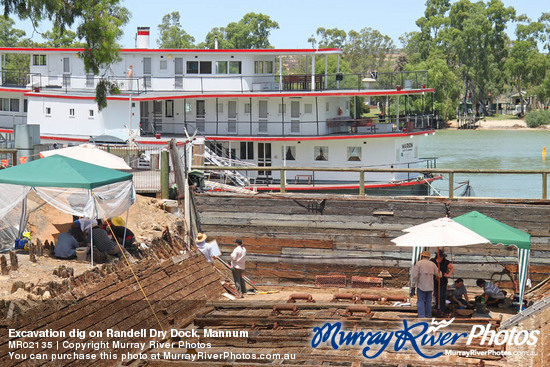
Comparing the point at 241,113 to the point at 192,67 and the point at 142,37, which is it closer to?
the point at 192,67

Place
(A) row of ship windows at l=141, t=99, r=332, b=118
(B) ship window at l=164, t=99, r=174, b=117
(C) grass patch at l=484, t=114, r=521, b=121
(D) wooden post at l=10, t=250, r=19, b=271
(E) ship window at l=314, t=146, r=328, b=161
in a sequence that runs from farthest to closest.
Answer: (C) grass patch at l=484, t=114, r=521, b=121 → (B) ship window at l=164, t=99, r=174, b=117 → (A) row of ship windows at l=141, t=99, r=332, b=118 → (E) ship window at l=314, t=146, r=328, b=161 → (D) wooden post at l=10, t=250, r=19, b=271

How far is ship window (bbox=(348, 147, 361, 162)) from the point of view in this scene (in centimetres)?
2859

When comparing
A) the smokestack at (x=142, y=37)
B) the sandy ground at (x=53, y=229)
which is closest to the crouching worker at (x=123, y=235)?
the sandy ground at (x=53, y=229)

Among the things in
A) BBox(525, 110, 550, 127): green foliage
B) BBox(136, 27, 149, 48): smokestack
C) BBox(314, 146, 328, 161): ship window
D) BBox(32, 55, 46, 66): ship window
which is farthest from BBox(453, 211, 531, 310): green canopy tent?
BBox(525, 110, 550, 127): green foliage

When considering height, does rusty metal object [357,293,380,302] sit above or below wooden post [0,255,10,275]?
→ below

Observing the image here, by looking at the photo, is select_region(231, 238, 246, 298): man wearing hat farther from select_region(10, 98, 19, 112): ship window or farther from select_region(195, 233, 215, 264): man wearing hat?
select_region(10, 98, 19, 112): ship window

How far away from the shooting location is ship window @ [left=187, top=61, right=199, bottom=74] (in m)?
32.1

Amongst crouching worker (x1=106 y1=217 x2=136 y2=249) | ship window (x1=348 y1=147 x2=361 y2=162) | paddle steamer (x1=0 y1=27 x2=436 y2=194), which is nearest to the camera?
crouching worker (x1=106 y1=217 x2=136 y2=249)

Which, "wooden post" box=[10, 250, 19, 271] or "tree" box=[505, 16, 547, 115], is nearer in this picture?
"wooden post" box=[10, 250, 19, 271]

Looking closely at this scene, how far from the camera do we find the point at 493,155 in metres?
59.8

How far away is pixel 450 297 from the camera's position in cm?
1477

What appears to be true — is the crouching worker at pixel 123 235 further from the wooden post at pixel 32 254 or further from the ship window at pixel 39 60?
the ship window at pixel 39 60

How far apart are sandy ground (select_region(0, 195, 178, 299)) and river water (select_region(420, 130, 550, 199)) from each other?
36.5 feet

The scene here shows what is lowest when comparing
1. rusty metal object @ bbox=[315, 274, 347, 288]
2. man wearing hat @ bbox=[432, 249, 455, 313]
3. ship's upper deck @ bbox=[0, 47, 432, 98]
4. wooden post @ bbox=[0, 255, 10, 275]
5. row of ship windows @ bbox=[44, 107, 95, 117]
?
rusty metal object @ bbox=[315, 274, 347, 288]
